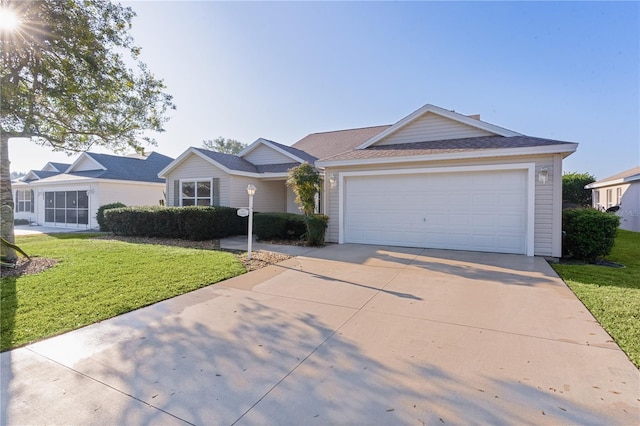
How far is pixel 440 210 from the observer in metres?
9.27

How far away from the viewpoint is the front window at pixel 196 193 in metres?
14.2

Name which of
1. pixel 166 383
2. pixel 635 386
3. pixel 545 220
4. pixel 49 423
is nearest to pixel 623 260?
pixel 545 220

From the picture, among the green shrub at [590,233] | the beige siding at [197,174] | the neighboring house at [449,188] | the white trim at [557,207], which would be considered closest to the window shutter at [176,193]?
the beige siding at [197,174]

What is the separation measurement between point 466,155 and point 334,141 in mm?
10138

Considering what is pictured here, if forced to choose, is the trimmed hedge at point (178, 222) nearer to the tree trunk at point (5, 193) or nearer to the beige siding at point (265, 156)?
the beige siding at point (265, 156)

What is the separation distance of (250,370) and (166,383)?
0.71 metres

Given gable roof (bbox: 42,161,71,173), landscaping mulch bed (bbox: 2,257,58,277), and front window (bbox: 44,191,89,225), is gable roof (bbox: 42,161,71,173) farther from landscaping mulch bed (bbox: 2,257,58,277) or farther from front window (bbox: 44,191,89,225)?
landscaping mulch bed (bbox: 2,257,58,277)

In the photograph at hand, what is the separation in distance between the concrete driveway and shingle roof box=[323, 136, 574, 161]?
494 centimetres

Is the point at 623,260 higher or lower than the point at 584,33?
lower

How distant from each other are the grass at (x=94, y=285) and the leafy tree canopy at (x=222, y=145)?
142 ft

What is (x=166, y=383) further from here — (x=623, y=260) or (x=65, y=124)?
(x=623, y=260)

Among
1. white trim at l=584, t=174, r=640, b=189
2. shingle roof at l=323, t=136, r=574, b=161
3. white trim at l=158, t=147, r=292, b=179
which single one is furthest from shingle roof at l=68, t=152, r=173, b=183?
white trim at l=584, t=174, r=640, b=189

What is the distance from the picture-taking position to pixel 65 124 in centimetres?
857

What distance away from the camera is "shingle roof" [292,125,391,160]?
16.5 meters
